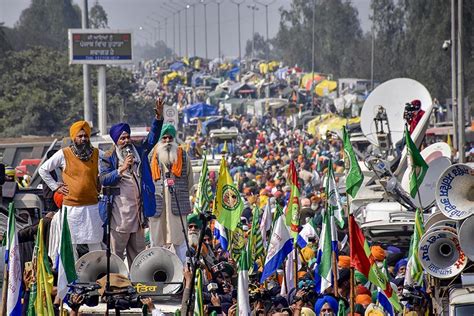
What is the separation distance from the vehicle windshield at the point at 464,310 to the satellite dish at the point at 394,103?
14.9 meters

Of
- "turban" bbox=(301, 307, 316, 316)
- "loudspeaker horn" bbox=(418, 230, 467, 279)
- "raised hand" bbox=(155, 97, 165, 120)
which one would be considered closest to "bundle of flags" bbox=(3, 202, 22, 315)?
"raised hand" bbox=(155, 97, 165, 120)

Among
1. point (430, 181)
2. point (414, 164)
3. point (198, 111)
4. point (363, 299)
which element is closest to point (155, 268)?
point (363, 299)

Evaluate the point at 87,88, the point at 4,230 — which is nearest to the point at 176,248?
the point at 4,230

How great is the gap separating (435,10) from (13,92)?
55.9 feet

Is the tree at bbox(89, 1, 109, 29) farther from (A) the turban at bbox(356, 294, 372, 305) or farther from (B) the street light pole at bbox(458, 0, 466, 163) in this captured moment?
(A) the turban at bbox(356, 294, 372, 305)

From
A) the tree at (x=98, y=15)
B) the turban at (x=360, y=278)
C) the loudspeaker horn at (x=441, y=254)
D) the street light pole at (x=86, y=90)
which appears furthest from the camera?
the tree at (x=98, y=15)

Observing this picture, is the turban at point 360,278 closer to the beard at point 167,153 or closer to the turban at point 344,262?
the turban at point 344,262

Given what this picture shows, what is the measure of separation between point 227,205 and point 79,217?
3603 mm

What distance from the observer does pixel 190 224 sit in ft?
47.7

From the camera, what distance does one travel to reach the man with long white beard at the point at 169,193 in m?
14.4

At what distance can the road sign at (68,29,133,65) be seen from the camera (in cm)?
4059

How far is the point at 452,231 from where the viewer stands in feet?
41.7

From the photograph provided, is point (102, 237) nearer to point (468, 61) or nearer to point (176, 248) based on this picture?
point (176, 248)

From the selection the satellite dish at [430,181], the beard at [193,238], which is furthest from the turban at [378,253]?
the satellite dish at [430,181]
